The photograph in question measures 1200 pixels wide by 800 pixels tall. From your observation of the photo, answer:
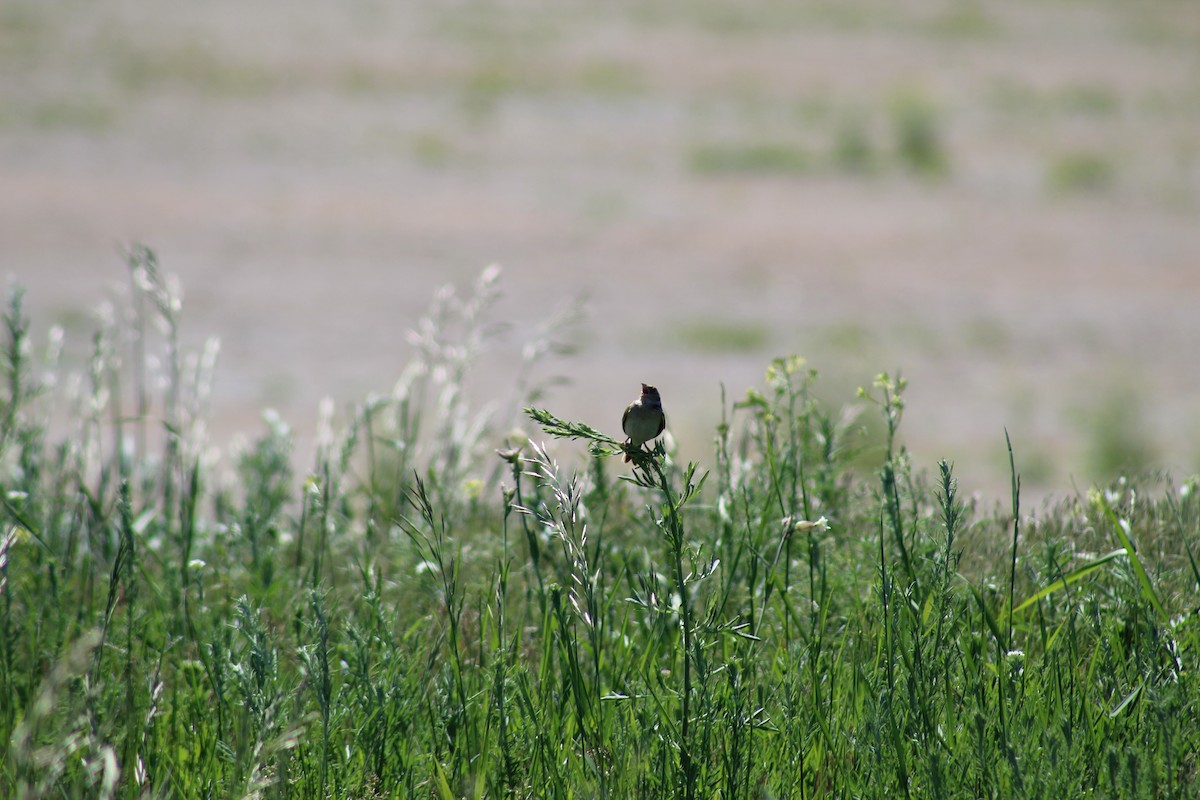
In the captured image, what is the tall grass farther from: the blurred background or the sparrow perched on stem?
the blurred background

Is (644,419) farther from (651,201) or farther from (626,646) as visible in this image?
(651,201)

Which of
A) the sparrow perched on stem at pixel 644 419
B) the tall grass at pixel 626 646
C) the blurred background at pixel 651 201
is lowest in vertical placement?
the tall grass at pixel 626 646

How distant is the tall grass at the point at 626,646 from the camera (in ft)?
5.97

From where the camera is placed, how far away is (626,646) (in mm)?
2299

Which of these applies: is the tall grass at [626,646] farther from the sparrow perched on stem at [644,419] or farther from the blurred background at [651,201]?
the blurred background at [651,201]

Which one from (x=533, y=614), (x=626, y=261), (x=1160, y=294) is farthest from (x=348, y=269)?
(x=533, y=614)

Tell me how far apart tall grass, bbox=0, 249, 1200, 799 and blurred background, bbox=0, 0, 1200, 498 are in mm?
1195

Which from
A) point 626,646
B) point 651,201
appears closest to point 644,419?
point 626,646

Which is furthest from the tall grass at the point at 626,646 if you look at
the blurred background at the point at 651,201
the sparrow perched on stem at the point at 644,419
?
the blurred background at the point at 651,201

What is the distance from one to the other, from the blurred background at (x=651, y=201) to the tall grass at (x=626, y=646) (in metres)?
1.20

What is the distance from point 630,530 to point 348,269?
8351 mm

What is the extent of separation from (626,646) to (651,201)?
1109 cm

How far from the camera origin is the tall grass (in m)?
1.82

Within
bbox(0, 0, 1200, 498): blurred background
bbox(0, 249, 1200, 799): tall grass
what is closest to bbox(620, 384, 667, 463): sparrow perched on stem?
bbox(0, 249, 1200, 799): tall grass
